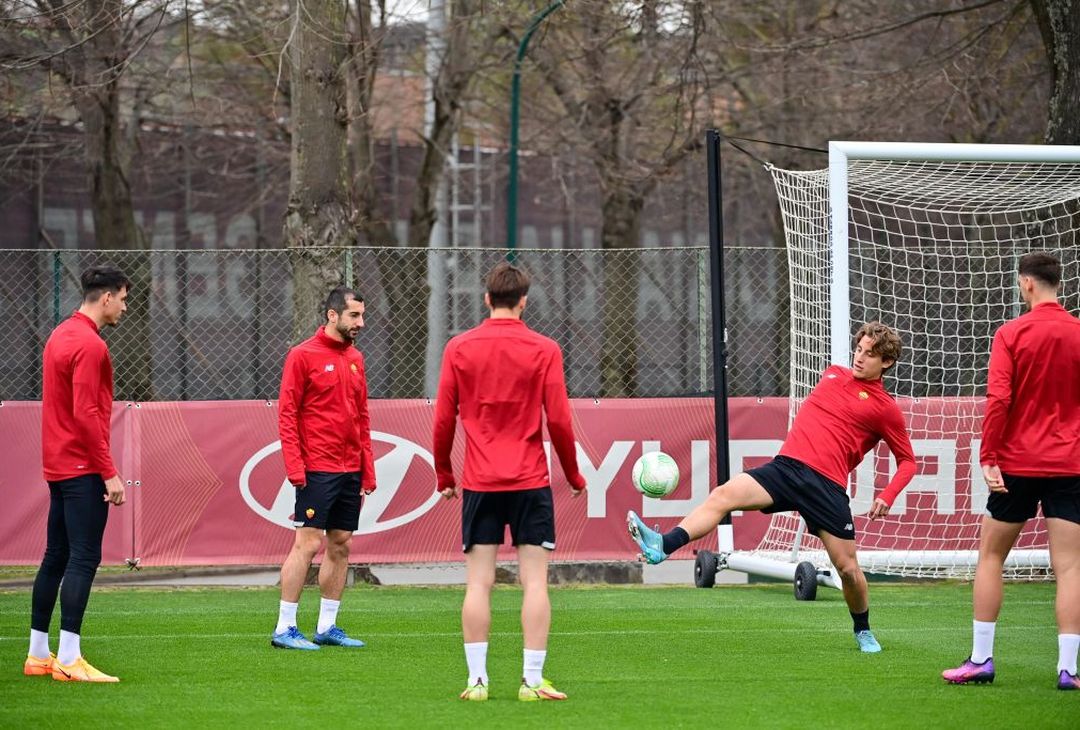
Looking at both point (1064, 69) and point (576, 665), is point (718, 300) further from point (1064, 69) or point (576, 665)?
point (576, 665)

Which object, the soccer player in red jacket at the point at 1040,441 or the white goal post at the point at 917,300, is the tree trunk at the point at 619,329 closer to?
the white goal post at the point at 917,300

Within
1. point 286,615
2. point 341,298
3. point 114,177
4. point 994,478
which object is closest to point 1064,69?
point 994,478

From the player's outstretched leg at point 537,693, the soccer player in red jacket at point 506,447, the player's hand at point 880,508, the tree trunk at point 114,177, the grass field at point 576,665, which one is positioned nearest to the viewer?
the grass field at point 576,665

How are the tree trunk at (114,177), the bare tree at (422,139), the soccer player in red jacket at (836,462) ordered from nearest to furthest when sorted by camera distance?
the soccer player in red jacket at (836,462) → the tree trunk at (114,177) → the bare tree at (422,139)

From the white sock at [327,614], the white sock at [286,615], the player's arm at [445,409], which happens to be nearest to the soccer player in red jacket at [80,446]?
the white sock at [286,615]

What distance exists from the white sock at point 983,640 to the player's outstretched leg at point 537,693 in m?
2.11

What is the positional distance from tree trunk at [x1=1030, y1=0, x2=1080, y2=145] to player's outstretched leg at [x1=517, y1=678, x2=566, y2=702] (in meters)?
8.01

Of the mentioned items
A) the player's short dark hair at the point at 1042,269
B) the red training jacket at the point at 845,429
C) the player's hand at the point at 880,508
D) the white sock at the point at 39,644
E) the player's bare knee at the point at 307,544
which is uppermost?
the player's short dark hair at the point at 1042,269

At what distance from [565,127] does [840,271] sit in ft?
40.9

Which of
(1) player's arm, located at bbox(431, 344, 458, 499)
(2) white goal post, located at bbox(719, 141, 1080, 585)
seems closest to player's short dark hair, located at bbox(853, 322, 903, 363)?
(2) white goal post, located at bbox(719, 141, 1080, 585)

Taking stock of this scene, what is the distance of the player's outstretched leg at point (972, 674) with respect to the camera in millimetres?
7305

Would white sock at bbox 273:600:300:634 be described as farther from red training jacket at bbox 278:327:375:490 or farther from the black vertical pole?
the black vertical pole

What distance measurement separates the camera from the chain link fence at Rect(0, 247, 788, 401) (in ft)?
50.2

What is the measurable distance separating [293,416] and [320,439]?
8.1 inches
